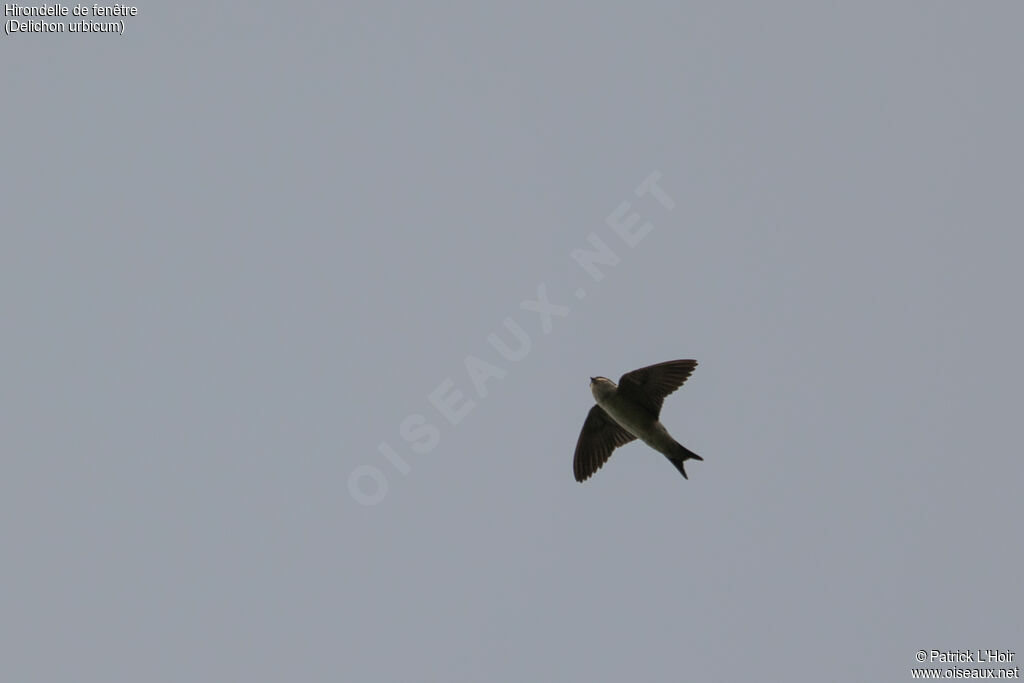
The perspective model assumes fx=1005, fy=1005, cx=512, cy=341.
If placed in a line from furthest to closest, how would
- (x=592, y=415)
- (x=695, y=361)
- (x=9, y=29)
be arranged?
(x=9, y=29), (x=592, y=415), (x=695, y=361)

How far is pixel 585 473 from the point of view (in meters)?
13.2

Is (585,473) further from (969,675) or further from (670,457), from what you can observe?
(969,675)

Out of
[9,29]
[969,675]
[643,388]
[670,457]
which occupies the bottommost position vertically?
[969,675]

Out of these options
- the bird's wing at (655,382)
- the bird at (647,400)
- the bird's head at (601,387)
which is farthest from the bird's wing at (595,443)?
the bird's wing at (655,382)

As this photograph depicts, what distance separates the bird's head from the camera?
11.9 m

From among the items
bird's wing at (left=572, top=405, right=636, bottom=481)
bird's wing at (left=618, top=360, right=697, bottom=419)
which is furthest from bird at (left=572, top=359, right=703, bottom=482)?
bird's wing at (left=572, top=405, right=636, bottom=481)

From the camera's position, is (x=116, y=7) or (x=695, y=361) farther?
(x=116, y=7)

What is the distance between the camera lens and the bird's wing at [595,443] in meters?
13.0

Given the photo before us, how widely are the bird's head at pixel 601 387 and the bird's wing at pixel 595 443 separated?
36.8 inches

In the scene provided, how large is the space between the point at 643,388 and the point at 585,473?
6.16 feet

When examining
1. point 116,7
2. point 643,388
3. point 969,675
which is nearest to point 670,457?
point 643,388

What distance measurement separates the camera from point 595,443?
13133mm

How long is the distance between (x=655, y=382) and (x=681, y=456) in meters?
0.92

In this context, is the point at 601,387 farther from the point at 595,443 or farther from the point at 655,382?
the point at 595,443
